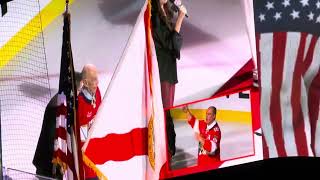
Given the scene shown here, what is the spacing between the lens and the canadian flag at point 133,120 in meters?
8.92

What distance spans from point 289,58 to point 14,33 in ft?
9.95

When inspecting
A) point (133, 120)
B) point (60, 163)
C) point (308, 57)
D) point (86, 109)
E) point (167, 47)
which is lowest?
Result: point (60, 163)

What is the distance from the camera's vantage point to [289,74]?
8375 millimetres

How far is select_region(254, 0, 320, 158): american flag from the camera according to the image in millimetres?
8281

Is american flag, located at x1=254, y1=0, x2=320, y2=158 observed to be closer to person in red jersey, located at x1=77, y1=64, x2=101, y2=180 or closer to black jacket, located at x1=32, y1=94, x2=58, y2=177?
person in red jersey, located at x1=77, y1=64, x2=101, y2=180

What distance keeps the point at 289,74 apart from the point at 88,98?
222cm

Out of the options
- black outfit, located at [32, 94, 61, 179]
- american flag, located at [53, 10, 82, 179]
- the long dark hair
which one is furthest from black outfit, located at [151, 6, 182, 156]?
black outfit, located at [32, 94, 61, 179]

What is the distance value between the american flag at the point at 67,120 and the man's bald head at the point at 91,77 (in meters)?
0.25

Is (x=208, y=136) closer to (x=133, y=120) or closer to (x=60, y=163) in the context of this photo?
(x=133, y=120)

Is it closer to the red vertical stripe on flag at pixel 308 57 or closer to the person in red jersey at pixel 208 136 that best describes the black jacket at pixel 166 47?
the person in red jersey at pixel 208 136

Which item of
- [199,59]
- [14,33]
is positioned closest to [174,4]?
[199,59]

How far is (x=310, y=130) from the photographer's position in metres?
8.29

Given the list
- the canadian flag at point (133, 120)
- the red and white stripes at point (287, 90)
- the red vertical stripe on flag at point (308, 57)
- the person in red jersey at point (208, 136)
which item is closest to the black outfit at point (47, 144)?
the canadian flag at point (133, 120)

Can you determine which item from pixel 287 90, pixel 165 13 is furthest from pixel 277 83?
pixel 165 13
